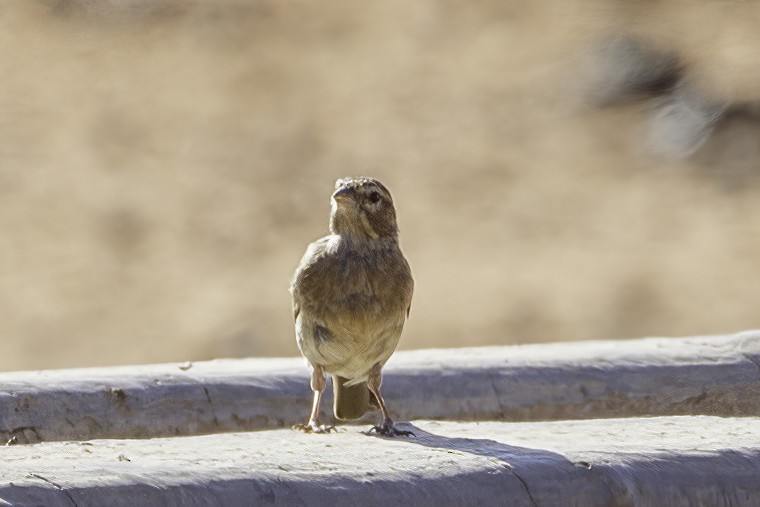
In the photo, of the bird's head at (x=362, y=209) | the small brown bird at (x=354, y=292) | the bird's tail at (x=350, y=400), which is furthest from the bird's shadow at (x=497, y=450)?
the bird's head at (x=362, y=209)

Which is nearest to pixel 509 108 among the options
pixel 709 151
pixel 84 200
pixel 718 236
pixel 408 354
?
pixel 709 151

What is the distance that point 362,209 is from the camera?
4664 millimetres

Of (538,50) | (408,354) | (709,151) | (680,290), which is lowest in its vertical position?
(408,354)

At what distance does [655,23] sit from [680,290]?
669cm

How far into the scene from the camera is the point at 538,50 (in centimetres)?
2112

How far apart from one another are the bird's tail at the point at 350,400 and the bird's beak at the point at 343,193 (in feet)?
2.25

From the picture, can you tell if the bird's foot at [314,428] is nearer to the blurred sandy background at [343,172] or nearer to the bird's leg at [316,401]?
the bird's leg at [316,401]

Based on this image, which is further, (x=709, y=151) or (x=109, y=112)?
(x=109, y=112)

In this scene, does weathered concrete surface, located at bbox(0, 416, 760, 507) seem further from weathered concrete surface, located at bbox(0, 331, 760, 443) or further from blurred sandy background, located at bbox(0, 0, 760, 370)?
blurred sandy background, located at bbox(0, 0, 760, 370)

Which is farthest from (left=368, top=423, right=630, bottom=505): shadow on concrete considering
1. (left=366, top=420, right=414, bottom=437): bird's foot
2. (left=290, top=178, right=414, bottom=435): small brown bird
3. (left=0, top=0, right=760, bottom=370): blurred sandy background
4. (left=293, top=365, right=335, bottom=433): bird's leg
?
(left=0, top=0, right=760, bottom=370): blurred sandy background

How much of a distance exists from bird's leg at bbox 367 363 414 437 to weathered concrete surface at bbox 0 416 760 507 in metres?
0.07

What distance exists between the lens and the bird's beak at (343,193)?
459cm

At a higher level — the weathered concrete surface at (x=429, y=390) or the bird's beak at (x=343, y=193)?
the bird's beak at (x=343, y=193)

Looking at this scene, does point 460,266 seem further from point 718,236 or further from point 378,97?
point 378,97
